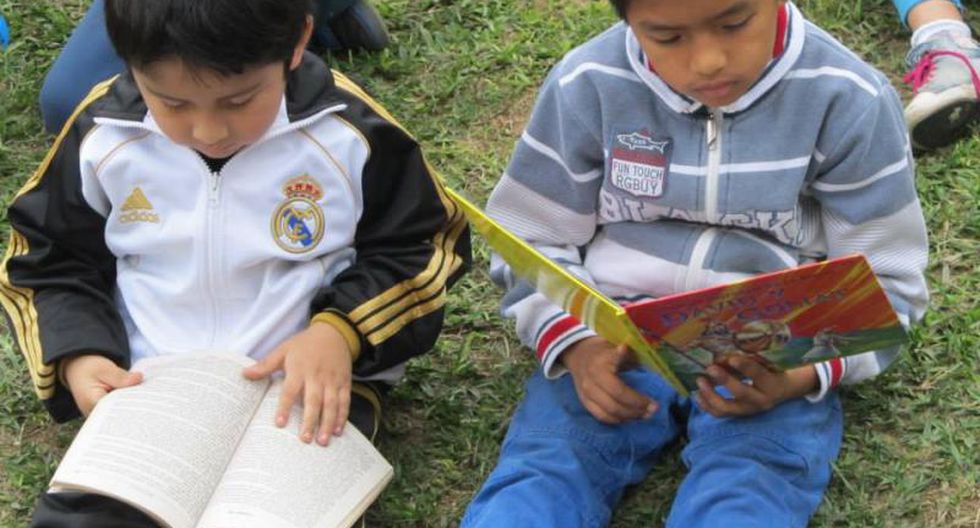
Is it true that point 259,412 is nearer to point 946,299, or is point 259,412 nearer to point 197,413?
point 197,413

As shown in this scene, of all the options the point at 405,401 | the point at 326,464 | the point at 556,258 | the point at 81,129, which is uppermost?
the point at 81,129

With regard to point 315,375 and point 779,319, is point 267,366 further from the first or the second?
point 779,319

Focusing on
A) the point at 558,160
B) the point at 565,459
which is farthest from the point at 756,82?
the point at 565,459

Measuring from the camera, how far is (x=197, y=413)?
2.11 meters

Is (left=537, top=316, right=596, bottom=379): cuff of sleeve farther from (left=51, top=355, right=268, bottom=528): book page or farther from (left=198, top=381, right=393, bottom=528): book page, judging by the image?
(left=51, top=355, right=268, bottom=528): book page

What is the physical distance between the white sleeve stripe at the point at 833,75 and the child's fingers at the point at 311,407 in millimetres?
781

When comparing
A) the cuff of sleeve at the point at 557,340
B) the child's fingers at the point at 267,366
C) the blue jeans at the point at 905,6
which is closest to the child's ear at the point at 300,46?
the child's fingers at the point at 267,366

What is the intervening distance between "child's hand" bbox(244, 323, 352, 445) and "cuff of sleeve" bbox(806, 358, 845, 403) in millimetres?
673

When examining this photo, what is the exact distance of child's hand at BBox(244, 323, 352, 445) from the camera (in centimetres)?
215

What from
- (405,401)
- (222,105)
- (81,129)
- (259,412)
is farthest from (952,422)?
(81,129)

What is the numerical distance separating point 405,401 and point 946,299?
0.92 meters

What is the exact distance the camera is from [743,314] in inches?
72.9

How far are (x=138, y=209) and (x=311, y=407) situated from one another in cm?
40

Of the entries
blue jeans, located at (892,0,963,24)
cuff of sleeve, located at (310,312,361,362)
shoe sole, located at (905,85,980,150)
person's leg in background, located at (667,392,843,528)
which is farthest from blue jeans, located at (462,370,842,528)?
blue jeans, located at (892,0,963,24)
